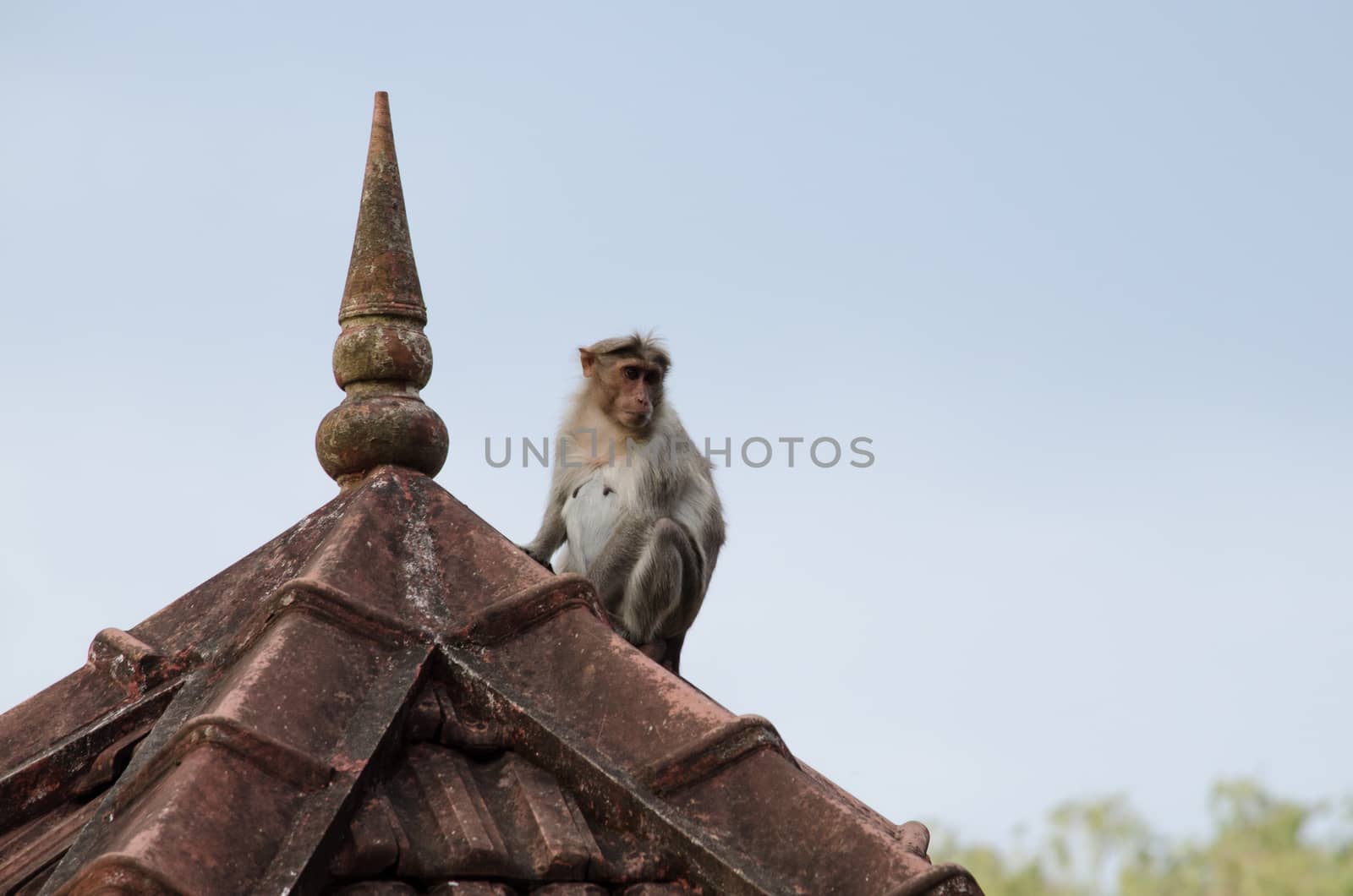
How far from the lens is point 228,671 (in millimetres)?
3607

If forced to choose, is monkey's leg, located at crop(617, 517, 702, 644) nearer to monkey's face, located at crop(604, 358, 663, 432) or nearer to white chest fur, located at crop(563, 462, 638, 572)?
white chest fur, located at crop(563, 462, 638, 572)

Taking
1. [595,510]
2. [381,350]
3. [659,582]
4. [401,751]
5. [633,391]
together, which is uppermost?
[633,391]

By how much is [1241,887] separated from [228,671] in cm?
2457

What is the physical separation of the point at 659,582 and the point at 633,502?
0.52 metres

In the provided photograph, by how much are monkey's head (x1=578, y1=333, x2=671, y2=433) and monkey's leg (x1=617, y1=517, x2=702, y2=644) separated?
69 centimetres

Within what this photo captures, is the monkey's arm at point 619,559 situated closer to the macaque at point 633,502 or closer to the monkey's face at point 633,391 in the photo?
the macaque at point 633,502

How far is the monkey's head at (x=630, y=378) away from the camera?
7715 mm

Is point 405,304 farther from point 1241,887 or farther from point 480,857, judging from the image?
point 1241,887

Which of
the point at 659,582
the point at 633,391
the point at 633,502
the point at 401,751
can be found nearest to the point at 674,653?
the point at 659,582

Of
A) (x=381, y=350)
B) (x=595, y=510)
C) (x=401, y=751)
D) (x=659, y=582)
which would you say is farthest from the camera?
(x=595, y=510)

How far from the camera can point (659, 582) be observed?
7.07m

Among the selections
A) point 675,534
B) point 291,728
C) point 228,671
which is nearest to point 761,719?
point 291,728

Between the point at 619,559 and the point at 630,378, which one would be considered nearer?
the point at 619,559

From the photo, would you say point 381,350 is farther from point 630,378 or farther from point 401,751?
point 630,378
